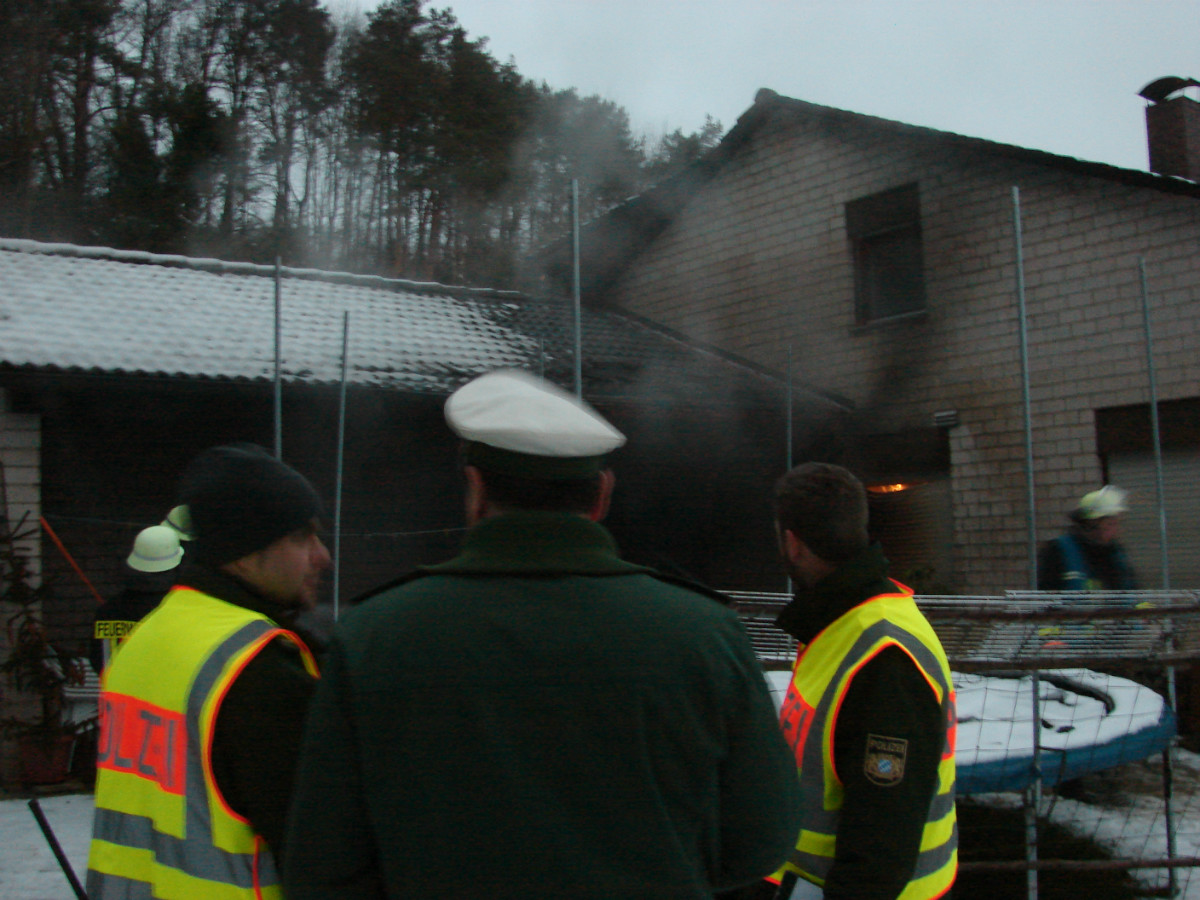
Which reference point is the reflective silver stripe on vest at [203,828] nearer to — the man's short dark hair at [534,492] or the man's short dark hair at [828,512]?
the man's short dark hair at [534,492]

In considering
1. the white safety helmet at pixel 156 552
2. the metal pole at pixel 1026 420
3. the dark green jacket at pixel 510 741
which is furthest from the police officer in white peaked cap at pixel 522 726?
the white safety helmet at pixel 156 552

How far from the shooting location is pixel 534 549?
1.22 m

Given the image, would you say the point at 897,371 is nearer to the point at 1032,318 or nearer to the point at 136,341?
the point at 1032,318

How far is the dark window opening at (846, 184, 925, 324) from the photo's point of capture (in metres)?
9.84

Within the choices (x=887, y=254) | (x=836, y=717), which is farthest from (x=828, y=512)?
(x=887, y=254)

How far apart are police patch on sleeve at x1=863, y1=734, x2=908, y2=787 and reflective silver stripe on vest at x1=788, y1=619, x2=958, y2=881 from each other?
0.40 feet

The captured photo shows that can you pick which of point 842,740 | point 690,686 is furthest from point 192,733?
point 842,740

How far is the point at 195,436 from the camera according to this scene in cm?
750

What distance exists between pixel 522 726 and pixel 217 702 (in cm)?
64

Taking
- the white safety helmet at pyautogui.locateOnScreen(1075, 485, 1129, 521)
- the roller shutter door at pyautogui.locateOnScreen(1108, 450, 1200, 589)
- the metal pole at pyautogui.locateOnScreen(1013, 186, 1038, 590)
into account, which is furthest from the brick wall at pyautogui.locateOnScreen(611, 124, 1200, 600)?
the metal pole at pyautogui.locateOnScreen(1013, 186, 1038, 590)

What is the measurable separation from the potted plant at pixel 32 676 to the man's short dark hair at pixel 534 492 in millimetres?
6008

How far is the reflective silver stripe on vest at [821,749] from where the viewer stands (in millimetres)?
1858

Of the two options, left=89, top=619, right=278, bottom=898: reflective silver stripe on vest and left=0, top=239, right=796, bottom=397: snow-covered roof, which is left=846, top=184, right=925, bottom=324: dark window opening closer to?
left=0, top=239, right=796, bottom=397: snow-covered roof

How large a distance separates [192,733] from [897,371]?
9.03 m
